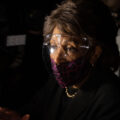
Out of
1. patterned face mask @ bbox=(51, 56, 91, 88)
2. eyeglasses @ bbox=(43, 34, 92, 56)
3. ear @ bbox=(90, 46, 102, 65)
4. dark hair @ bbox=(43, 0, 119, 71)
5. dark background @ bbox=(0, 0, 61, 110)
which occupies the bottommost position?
dark background @ bbox=(0, 0, 61, 110)

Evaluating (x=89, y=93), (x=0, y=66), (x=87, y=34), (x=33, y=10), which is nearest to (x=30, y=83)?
(x=0, y=66)

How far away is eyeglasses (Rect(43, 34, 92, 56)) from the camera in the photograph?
2.97ft

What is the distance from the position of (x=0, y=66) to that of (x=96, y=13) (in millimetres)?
1944

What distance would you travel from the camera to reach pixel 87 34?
0.97 metres

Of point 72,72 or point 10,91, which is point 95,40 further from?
point 10,91

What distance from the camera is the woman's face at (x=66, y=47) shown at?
0.91 meters

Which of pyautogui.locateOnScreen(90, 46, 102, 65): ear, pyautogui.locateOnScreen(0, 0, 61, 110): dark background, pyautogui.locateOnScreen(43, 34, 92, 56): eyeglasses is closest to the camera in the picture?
pyautogui.locateOnScreen(43, 34, 92, 56): eyeglasses

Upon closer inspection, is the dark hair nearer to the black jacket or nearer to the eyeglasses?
the eyeglasses

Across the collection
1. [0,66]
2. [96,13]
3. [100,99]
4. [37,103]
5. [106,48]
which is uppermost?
[96,13]

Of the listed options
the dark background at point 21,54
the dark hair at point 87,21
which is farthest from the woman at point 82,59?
the dark background at point 21,54

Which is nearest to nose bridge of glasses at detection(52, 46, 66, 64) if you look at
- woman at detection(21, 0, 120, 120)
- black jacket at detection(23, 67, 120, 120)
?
woman at detection(21, 0, 120, 120)

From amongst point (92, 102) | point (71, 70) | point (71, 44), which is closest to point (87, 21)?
point (71, 44)

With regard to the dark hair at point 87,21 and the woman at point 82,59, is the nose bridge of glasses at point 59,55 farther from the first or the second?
the dark hair at point 87,21

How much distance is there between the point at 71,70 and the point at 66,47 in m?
0.15
